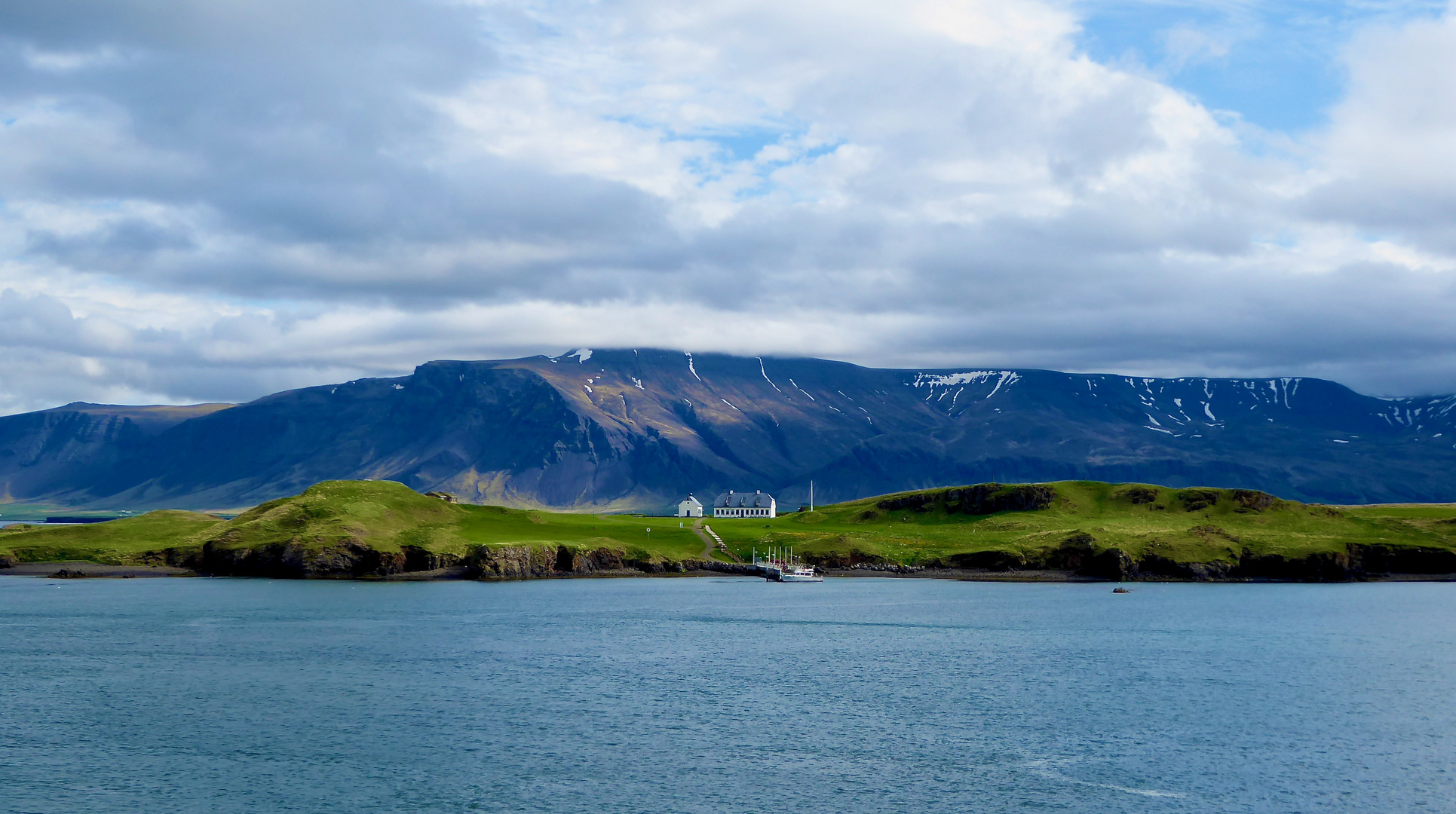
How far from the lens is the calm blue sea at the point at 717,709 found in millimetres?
59875

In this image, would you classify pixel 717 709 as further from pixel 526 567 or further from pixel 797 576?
pixel 526 567

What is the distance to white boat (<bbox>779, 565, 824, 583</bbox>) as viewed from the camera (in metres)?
195

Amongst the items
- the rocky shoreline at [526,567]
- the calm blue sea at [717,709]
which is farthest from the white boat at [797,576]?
the calm blue sea at [717,709]

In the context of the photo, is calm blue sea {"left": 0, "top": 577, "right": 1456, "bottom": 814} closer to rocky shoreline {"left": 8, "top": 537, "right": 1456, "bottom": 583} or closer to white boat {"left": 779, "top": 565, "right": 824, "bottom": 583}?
rocky shoreline {"left": 8, "top": 537, "right": 1456, "bottom": 583}

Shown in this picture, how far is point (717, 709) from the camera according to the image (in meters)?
80.6

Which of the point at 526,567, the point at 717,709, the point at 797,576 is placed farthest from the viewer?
the point at 797,576

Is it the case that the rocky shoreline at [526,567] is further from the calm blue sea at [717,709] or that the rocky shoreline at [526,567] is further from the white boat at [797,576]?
the calm blue sea at [717,709]

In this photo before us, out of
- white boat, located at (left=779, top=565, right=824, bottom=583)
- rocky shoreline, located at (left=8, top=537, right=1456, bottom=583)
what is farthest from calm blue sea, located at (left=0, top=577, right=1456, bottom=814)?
white boat, located at (left=779, top=565, right=824, bottom=583)

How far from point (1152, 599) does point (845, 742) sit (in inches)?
4152

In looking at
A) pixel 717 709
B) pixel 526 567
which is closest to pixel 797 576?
pixel 526 567

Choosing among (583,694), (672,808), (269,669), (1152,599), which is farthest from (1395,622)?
(269,669)

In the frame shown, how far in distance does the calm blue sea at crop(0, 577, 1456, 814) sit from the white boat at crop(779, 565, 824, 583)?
1995 inches

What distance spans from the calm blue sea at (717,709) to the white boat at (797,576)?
50677 millimetres

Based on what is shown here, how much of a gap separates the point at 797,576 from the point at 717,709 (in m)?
116
